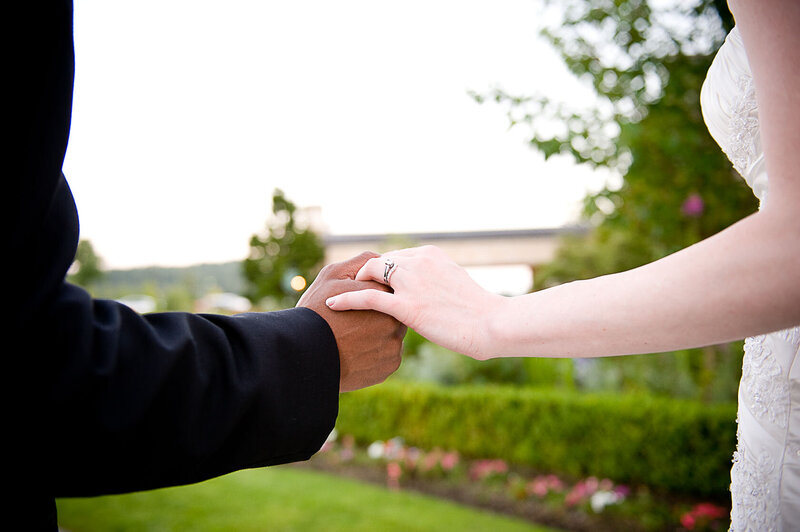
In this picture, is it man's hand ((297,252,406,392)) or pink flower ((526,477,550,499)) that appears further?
pink flower ((526,477,550,499))

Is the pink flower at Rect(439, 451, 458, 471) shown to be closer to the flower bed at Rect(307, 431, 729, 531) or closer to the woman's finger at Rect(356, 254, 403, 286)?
the flower bed at Rect(307, 431, 729, 531)

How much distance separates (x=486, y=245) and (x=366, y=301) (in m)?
32.5

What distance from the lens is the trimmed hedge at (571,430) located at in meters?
4.92

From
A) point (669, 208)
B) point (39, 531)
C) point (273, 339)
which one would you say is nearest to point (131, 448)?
point (39, 531)

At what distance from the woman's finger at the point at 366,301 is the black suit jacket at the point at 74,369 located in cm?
36

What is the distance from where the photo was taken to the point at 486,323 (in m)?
1.35

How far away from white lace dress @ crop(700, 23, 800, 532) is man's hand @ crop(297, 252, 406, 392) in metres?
0.96

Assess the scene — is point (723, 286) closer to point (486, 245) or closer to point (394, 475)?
point (394, 475)

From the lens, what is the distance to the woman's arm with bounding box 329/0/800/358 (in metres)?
1.00

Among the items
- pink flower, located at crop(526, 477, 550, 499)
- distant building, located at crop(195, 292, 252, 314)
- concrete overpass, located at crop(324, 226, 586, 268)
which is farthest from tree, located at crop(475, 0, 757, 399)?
concrete overpass, located at crop(324, 226, 586, 268)

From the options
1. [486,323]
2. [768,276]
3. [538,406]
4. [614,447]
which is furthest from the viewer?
[538,406]

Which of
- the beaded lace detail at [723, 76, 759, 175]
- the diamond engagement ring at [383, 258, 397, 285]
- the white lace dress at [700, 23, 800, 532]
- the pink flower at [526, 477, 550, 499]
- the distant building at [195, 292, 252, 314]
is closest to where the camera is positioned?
the white lace dress at [700, 23, 800, 532]

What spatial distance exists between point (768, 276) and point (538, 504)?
4838mm

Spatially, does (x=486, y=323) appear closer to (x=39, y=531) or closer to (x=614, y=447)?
(x=39, y=531)
